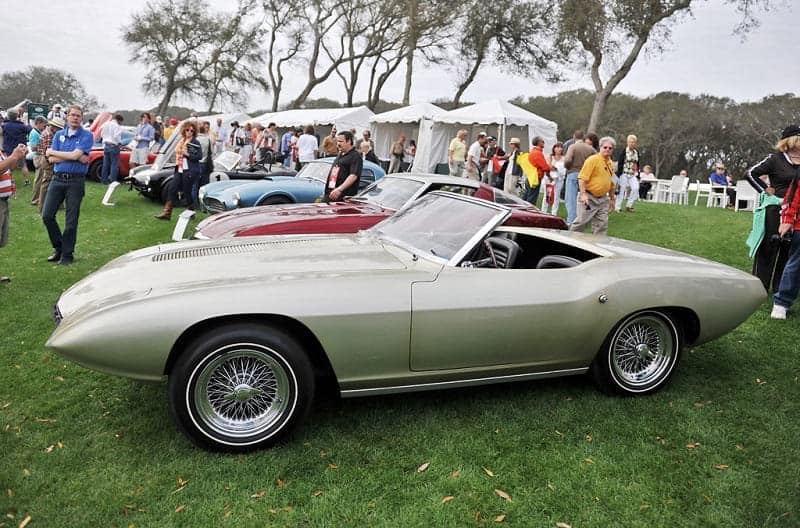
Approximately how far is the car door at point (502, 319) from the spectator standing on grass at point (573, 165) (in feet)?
18.9

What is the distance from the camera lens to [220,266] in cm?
341

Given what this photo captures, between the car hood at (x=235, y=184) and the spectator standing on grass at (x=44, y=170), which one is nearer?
the car hood at (x=235, y=184)

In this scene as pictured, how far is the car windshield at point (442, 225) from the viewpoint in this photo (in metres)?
3.69

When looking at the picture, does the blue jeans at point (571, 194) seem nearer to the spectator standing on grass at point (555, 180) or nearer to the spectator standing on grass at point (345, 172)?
the spectator standing on grass at point (555, 180)

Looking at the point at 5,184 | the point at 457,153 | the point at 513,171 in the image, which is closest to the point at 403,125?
the point at 457,153

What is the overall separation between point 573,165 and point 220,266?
23.5 feet

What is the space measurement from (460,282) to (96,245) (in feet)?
21.8

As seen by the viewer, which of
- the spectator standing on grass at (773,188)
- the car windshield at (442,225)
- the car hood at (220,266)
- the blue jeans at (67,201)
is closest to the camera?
the car hood at (220,266)

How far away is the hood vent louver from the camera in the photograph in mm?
3738

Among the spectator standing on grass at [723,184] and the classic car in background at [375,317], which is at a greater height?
the spectator standing on grass at [723,184]

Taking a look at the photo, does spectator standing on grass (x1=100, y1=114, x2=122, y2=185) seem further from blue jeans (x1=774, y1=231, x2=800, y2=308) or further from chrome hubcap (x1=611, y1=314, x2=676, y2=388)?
blue jeans (x1=774, y1=231, x2=800, y2=308)

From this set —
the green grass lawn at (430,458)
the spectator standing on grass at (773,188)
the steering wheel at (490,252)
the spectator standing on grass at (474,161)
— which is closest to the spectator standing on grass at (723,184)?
the spectator standing on grass at (474,161)

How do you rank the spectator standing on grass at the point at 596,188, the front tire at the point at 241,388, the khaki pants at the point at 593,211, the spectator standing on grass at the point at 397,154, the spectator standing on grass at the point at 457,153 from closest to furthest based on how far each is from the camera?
1. the front tire at the point at 241,388
2. the spectator standing on grass at the point at 596,188
3. the khaki pants at the point at 593,211
4. the spectator standing on grass at the point at 457,153
5. the spectator standing on grass at the point at 397,154

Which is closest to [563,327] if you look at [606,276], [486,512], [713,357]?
[606,276]
